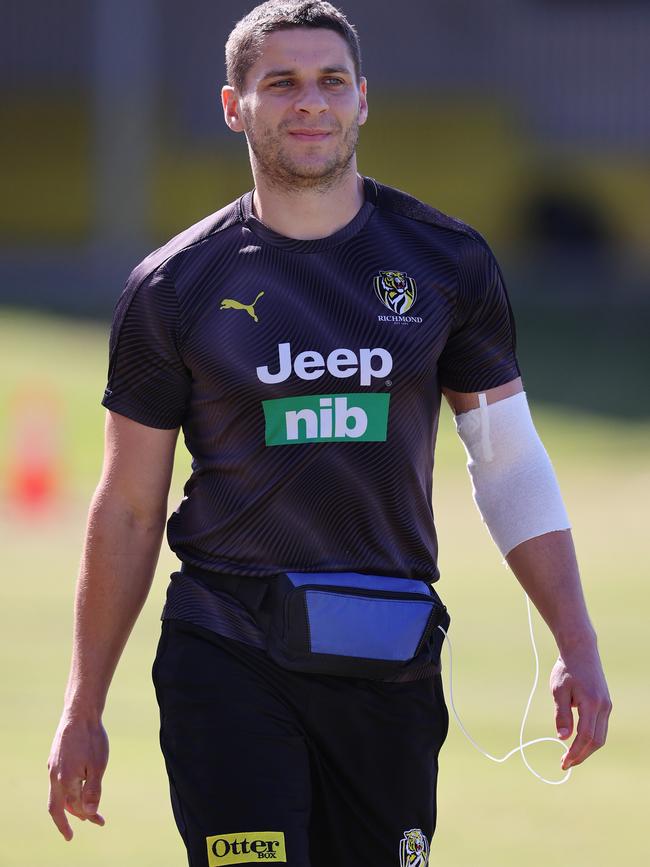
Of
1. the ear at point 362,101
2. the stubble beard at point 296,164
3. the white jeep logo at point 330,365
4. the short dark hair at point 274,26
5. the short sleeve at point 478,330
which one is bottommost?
the white jeep logo at point 330,365

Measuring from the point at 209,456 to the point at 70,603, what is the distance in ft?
20.1

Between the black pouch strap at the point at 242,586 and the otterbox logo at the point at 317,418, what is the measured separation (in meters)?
A: 0.30

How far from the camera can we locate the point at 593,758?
712cm

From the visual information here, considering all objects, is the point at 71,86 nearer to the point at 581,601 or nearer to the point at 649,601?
the point at 649,601

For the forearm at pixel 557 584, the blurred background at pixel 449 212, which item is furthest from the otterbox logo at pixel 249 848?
the blurred background at pixel 449 212

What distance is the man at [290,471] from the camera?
3.88 meters

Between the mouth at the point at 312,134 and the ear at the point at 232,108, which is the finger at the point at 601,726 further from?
the ear at the point at 232,108

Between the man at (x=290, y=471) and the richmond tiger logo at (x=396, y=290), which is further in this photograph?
the richmond tiger logo at (x=396, y=290)

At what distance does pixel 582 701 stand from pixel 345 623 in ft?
1.87

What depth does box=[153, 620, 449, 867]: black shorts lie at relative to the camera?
3750 millimetres

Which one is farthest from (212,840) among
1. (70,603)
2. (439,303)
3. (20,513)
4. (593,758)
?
(20,513)

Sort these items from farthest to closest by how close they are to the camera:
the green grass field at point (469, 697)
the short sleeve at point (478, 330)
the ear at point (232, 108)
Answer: the green grass field at point (469, 697) → the ear at point (232, 108) → the short sleeve at point (478, 330)

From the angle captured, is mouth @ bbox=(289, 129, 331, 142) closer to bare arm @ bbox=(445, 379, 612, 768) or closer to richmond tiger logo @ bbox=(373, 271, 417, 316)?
richmond tiger logo @ bbox=(373, 271, 417, 316)

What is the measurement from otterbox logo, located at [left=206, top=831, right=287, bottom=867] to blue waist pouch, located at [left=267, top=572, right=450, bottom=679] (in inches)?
14.3
